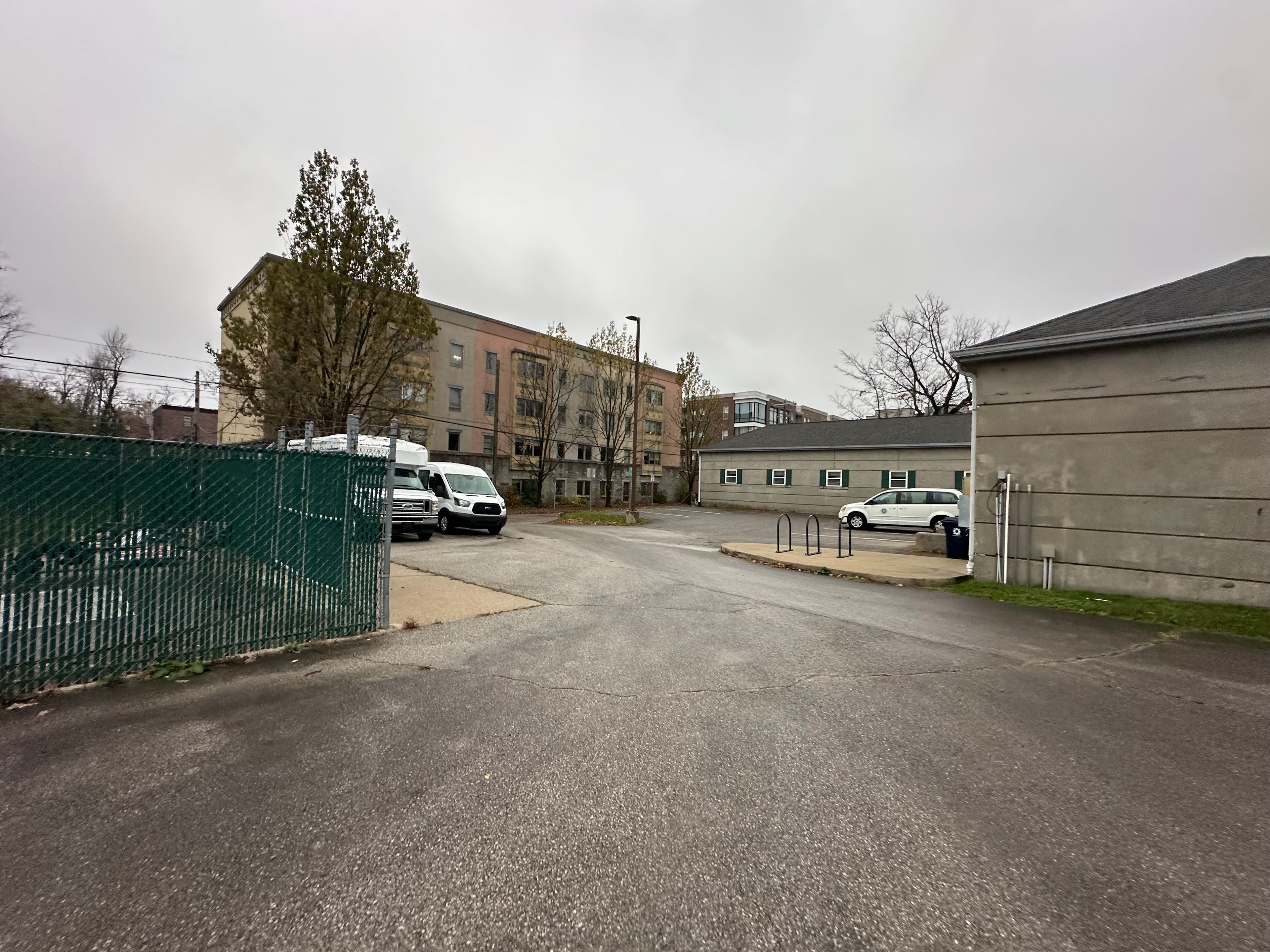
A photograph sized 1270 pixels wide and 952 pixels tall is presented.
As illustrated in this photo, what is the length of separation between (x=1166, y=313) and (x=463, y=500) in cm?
1690

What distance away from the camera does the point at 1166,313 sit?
889cm

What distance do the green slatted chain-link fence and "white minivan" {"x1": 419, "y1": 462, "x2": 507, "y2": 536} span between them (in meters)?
12.4

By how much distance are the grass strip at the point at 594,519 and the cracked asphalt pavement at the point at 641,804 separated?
19055 mm

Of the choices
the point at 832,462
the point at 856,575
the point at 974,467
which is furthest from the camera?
the point at 832,462

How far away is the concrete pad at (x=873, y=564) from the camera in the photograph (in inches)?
419

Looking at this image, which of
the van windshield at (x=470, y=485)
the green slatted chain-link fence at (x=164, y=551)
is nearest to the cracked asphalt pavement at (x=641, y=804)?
the green slatted chain-link fence at (x=164, y=551)

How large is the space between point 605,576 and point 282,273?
68.3 feet

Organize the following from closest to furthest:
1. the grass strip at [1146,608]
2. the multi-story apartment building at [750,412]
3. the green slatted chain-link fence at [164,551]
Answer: the green slatted chain-link fence at [164,551], the grass strip at [1146,608], the multi-story apartment building at [750,412]

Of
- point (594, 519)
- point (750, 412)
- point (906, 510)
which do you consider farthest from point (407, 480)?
point (750, 412)

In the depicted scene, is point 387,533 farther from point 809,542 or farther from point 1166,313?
point 809,542

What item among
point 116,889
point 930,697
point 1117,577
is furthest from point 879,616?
point 116,889

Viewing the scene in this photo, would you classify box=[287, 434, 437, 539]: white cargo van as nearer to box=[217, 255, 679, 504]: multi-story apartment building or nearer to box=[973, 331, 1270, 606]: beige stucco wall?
box=[973, 331, 1270, 606]: beige stucco wall

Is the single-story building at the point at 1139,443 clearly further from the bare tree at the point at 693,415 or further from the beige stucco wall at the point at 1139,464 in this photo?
the bare tree at the point at 693,415

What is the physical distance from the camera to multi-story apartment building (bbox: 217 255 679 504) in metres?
37.2
